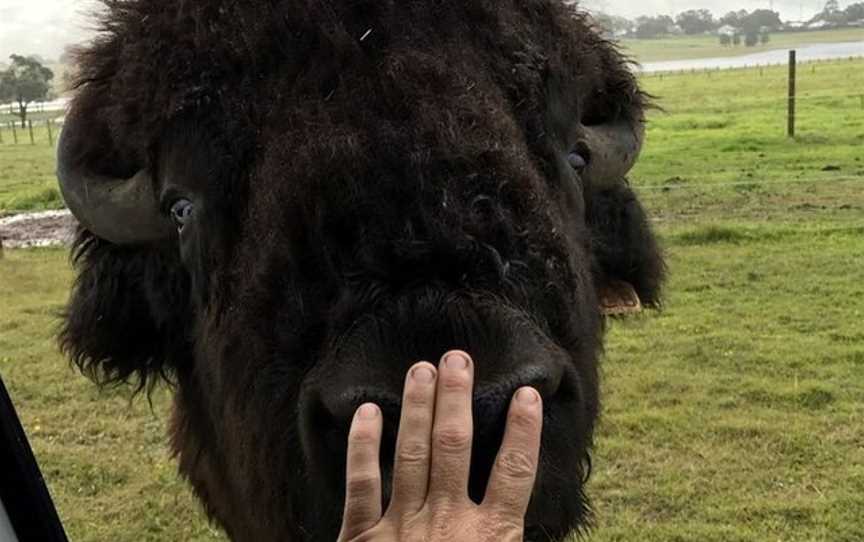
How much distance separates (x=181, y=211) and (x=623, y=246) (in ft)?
6.95

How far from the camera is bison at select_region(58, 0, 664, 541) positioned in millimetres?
2051

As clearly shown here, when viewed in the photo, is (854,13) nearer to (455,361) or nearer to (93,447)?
(93,447)

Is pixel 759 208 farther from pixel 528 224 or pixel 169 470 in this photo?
pixel 528 224

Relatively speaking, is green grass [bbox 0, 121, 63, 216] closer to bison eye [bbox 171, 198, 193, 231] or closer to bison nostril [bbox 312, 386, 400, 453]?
bison eye [bbox 171, 198, 193, 231]

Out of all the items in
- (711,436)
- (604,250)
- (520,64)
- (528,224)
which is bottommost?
(711,436)

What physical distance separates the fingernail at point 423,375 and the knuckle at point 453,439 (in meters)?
0.09

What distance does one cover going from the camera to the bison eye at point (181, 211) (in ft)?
9.04

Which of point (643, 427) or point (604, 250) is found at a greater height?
point (604, 250)

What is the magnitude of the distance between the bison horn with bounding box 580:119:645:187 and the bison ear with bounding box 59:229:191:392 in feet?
4.82

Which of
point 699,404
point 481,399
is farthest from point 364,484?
point 699,404

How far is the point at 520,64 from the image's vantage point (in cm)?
274

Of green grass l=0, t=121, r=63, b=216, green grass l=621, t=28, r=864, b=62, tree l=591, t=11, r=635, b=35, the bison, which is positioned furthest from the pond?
the bison

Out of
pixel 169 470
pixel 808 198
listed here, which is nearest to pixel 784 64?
pixel 808 198

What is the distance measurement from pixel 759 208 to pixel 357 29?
46.7 ft
